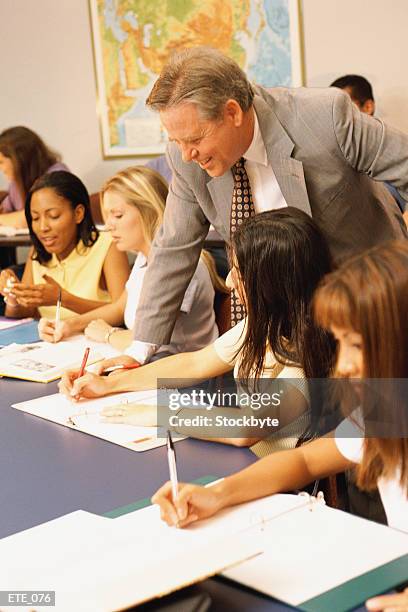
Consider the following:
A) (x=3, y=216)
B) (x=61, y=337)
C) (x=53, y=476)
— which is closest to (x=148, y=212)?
(x=61, y=337)

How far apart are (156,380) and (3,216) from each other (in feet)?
11.2

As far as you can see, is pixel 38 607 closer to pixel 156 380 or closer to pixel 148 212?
pixel 156 380

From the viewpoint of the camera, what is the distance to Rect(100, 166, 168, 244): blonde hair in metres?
2.83

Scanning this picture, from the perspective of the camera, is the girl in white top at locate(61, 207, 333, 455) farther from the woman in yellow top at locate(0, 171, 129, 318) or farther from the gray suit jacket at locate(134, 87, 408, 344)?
the woman in yellow top at locate(0, 171, 129, 318)

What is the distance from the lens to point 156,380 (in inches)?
85.4

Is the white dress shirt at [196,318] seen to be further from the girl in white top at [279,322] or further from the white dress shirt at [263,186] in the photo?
the girl in white top at [279,322]

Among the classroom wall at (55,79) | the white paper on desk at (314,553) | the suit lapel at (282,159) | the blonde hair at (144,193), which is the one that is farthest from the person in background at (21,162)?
the white paper on desk at (314,553)

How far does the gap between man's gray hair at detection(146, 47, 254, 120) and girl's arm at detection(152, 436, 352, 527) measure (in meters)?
0.81

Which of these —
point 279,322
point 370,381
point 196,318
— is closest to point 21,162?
point 196,318

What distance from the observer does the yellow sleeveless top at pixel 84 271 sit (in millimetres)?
3330

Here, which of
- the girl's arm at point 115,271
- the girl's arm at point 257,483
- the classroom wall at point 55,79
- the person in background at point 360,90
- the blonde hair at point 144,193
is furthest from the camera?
the classroom wall at point 55,79

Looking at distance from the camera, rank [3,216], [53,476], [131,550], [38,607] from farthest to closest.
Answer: [3,216]
[53,476]
[131,550]
[38,607]

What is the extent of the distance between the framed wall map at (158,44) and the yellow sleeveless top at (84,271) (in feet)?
6.66

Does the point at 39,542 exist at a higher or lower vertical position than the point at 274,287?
lower
